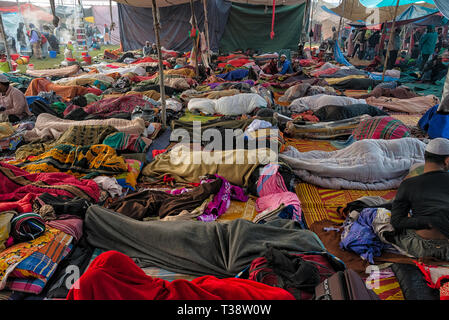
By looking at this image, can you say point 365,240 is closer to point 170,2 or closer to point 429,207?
point 429,207

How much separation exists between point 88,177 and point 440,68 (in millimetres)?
10230

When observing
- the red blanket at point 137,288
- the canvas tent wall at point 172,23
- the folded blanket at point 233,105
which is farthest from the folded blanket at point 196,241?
the canvas tent wall at point 172,23

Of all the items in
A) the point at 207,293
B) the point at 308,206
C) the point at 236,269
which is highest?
the point at 207,293

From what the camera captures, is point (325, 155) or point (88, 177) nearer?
point (88, 177)

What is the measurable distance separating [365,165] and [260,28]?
1372cm

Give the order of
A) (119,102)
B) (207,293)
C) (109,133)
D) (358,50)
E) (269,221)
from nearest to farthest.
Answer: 1. (207,293)
2. (269,221)
3. (109,133)
4. (119,102)
5. (358,50)

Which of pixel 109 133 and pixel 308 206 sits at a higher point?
pixel 109 133

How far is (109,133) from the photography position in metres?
3.96

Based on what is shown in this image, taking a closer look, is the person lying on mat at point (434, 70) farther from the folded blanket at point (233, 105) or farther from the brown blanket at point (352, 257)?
the brown blanket at point (352, 257)

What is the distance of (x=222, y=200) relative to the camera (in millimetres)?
2855

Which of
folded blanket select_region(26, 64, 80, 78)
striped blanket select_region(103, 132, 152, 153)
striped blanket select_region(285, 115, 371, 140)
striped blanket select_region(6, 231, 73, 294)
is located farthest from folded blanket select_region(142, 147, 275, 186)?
folded blanket select_region(26, 64, 80, 78)


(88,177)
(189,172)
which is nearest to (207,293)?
(189,172)

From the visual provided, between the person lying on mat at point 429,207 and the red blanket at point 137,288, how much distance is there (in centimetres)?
115

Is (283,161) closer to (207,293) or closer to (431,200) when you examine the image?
(431,200)
